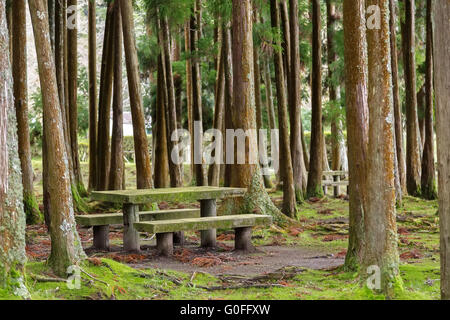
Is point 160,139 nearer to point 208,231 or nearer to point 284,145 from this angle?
point 284,145

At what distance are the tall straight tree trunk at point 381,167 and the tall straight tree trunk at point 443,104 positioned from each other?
1.33m

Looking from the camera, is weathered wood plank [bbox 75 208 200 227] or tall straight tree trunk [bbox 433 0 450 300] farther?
weathered wood plank [bbox 75 208 200 227]

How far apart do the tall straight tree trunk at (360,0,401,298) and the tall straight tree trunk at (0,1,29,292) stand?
365cm

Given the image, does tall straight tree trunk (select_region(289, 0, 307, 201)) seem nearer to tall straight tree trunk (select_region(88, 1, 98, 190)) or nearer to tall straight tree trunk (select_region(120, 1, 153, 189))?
tall straight tree trunk (select_region(120, 1, 153, 189))

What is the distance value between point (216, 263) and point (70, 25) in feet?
38.6

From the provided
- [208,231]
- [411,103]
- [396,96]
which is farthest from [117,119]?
[411,103]

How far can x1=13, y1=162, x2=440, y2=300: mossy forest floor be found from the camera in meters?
7.70

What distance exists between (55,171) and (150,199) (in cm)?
302

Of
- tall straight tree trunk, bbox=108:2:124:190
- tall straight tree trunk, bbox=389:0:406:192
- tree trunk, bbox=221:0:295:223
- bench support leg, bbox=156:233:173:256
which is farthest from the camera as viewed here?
tall straight tree trunk, bbox=389:0:406:192

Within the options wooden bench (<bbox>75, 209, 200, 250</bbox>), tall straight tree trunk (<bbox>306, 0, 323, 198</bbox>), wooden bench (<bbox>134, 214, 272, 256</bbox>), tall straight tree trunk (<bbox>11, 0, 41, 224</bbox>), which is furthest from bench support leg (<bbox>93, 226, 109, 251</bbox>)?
tall straight tree trunk (<bbox>306, 0, 323, 198</bbox>)

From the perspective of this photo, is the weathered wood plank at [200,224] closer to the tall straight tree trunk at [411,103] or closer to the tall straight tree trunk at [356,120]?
the tall straight tree trunk at [356,120]
